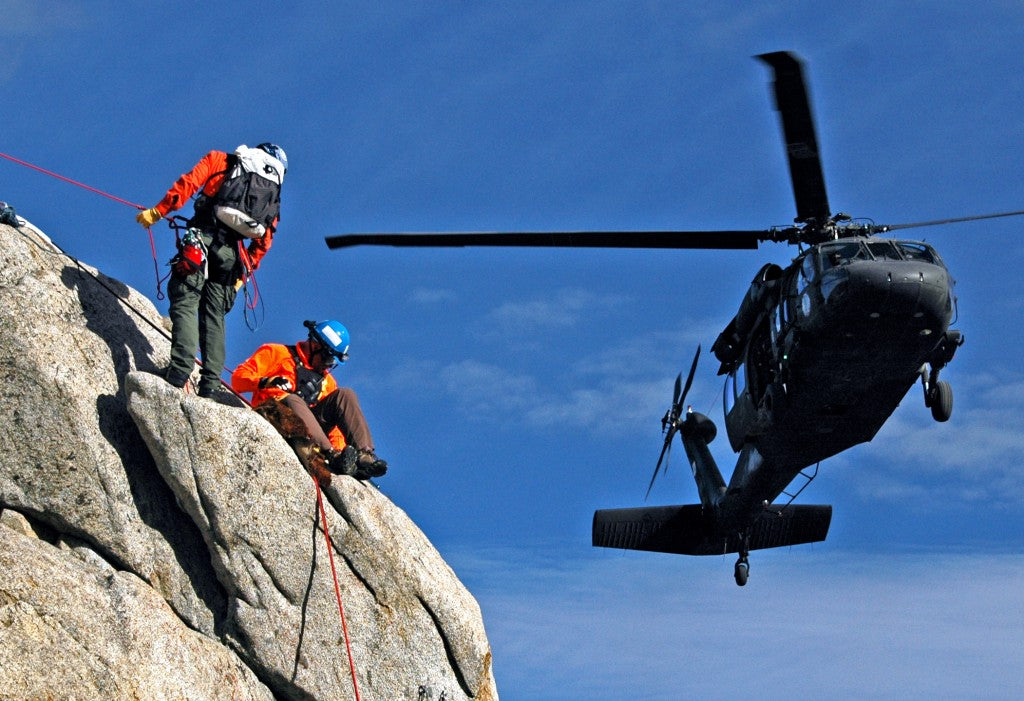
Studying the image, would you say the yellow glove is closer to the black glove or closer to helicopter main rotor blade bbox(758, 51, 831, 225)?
the black glove

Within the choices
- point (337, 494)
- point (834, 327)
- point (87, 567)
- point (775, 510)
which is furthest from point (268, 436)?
point (775, 510)

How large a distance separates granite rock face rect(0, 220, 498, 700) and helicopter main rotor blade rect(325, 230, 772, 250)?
14.7 ft

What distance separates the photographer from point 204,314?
44.1 feet

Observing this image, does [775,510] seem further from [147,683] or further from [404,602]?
[147,683]

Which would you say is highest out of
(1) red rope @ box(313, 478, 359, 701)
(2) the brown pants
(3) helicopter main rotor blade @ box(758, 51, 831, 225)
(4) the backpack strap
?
(3) helicopter main rotor blade @ box(758, 51, 831, 225)

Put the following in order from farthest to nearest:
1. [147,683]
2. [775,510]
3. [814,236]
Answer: [775,510], [814,236], [147,683]

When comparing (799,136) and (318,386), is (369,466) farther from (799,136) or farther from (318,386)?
(799,136)

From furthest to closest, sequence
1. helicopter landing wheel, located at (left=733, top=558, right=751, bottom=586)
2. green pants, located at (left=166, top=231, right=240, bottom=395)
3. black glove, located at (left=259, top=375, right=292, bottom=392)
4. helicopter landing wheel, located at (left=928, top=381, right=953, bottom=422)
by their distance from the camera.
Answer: helicopter landing wheel, located at (left=733, top=558, right=751, bottom=586) → helicopter landing wheel, located at (left=928, top=381, right=953, bottom=422) → black glove, located at (left=259, top=375, right=292, bottom=392) → green pants, located at (left=166, top=231, right=240, bottom=395)

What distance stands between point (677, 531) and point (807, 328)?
7363 mm

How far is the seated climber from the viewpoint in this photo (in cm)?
1342

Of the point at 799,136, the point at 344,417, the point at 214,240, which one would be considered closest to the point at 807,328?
the point at 799,136

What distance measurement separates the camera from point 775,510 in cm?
2072

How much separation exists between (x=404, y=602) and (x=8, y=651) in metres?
4.23

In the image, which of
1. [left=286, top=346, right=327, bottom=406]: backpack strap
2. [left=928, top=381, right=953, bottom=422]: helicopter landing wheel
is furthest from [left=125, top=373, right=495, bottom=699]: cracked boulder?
[left=928, top=381, right=953, bottom=422]: helicopter landing wheel
